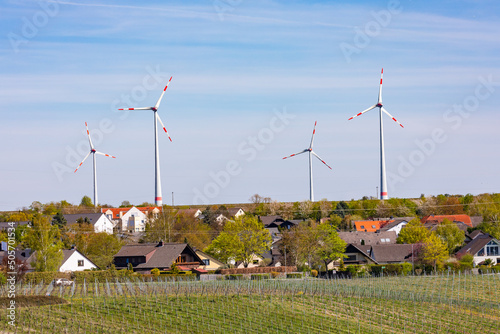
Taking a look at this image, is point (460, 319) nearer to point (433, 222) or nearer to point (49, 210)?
point (433, 222)

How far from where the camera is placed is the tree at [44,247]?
7844 cm

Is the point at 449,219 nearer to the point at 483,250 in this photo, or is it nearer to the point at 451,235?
the point at 451,235

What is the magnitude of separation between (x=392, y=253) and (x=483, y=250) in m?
14.5

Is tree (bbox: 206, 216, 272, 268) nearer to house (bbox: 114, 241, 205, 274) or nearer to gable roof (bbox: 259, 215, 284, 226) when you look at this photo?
house (bbox: 114, 241, 205, 274)

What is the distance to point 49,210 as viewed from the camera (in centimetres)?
15912

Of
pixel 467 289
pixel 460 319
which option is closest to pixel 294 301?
pixel 460 319

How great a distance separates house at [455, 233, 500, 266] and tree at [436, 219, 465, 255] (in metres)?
2.90

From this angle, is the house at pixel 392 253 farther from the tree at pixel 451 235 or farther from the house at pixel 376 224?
the house at pixel 376 224

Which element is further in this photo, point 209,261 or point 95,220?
point 95,220

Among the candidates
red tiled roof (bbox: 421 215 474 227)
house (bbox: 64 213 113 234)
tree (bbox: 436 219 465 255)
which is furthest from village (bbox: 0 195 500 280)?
red tiled roof (bbox: 421 215 474 227)

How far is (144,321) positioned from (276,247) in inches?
2732

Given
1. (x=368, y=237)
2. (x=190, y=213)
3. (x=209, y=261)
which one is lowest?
(x=209, y=261)

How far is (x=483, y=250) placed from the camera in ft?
335

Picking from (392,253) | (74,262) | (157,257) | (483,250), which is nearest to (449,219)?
(483,250)
